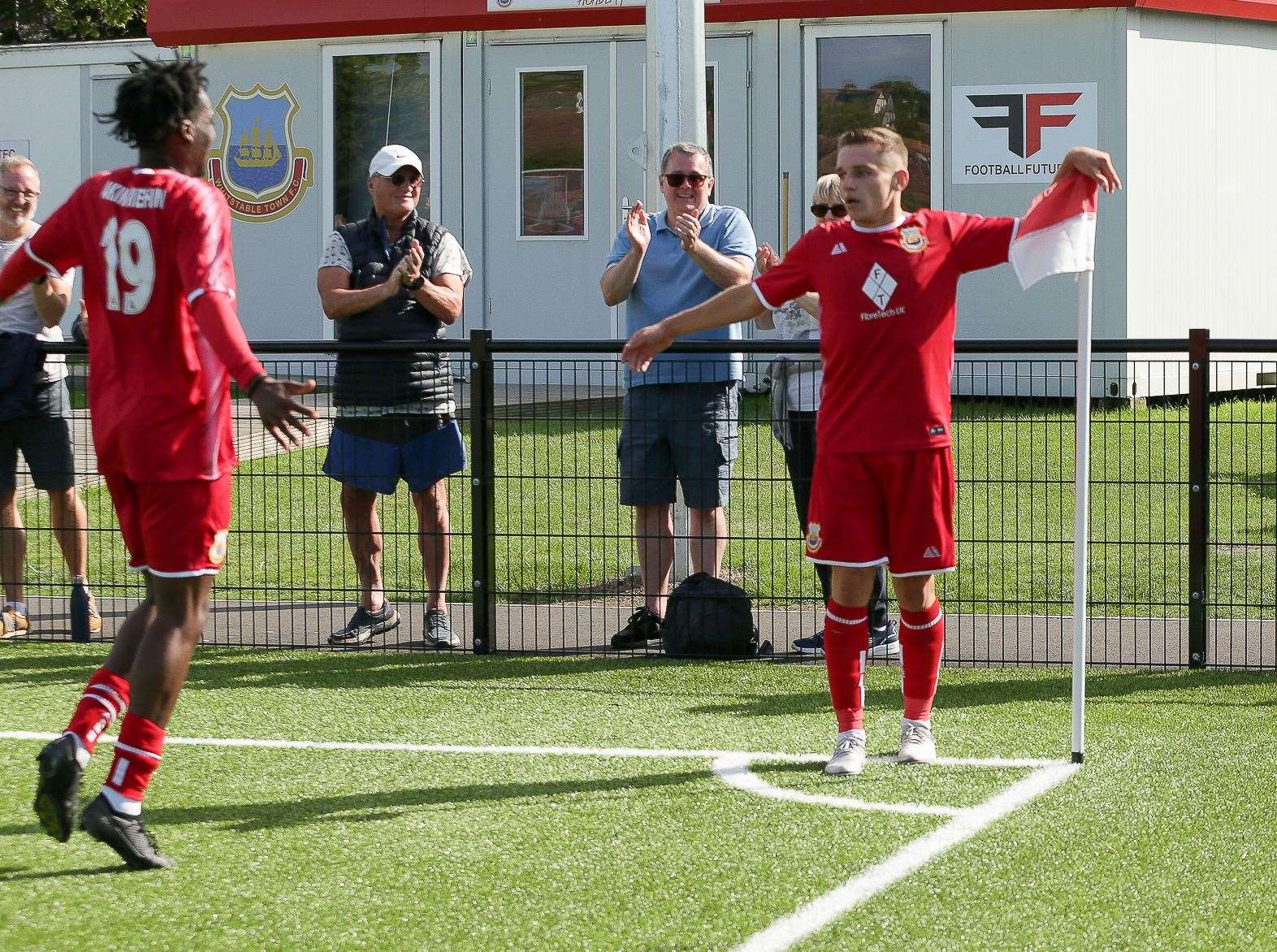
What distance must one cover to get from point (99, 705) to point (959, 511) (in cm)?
437

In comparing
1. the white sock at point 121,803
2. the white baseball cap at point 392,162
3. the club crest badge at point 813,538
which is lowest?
the white sock at point 121,803

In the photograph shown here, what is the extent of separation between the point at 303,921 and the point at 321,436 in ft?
15.0

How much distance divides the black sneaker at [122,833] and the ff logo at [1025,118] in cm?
1312

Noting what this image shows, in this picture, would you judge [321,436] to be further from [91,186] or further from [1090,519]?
[1090,519]

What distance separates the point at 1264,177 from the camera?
17578 mm

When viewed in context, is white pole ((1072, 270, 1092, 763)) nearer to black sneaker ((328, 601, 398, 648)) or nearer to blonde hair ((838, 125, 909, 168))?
blonde hair ((838, 125, 909, 168))

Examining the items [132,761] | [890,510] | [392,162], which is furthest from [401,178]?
[132,761]

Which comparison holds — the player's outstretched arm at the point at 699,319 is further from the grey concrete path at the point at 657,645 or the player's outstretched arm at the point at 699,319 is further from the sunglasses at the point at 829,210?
the grey concrete path at the point at 657,645

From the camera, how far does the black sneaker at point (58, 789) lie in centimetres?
443

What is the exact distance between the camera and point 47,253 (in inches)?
189

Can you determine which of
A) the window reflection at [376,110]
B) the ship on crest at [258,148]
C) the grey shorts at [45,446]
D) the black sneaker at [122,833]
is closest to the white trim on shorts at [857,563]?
the black sneaker at [122,833]

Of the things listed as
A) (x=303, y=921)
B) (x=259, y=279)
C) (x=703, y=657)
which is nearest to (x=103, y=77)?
(x=259, y=279)

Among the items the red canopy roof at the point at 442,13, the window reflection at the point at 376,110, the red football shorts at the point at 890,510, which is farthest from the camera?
the window reflection at the point at 376,110

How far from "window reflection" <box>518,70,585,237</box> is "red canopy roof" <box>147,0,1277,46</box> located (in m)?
0.64
